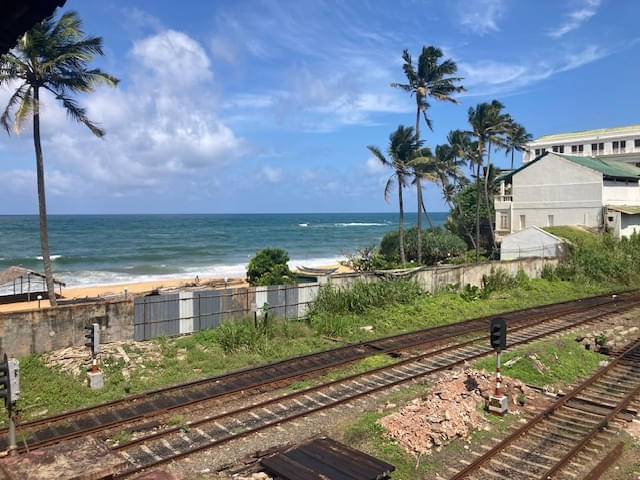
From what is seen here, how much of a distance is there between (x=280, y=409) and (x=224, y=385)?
7.80 ft

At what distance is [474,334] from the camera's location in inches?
787

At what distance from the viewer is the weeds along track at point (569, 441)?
9.05 meters

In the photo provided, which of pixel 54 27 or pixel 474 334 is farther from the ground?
pixel 54 27

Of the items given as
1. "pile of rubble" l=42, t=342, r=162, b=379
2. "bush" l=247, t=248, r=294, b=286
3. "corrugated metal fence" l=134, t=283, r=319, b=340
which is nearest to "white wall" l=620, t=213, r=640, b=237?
"bush" l=247, t=248, r=294, b=286

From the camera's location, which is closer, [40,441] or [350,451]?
[350,451]

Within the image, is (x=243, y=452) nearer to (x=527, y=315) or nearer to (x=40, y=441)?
(x=40, y=441)

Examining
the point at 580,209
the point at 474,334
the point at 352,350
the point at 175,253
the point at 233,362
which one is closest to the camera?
the point at 233,362

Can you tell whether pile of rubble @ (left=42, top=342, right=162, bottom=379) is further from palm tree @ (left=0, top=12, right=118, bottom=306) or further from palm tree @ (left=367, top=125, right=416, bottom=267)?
palm tree @ (left=367, top=125, right=416, bottom=267)

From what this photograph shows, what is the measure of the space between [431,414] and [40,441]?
26.5 feet

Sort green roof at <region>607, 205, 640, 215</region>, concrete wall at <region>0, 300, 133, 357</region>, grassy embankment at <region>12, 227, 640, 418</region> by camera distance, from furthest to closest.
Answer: green roof at <region>607, 205, 640, 215</region> → concrete wall at <region>0, 300, 133, 357</region> → grassy embankment at <region>12, 227, 640, 418</region>

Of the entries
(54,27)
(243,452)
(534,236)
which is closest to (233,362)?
(243,452)

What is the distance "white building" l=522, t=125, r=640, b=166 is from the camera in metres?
62.2

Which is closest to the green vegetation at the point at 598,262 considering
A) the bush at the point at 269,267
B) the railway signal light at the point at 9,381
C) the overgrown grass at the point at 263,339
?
the overgrown grass at the point at 263,339

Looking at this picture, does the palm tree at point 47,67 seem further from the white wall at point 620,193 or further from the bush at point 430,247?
the white wall at point 620,193
